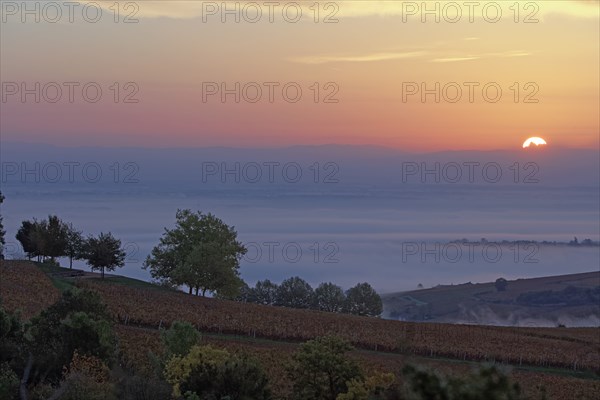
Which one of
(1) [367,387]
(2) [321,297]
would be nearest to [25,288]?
(1) [367,387]

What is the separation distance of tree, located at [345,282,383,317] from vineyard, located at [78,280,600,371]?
3626cm

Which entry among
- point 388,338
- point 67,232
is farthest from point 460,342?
point 67,232

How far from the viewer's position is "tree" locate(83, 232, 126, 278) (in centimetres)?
7762

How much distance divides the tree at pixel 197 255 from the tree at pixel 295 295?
34200mm

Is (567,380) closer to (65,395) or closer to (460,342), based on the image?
(460,342)

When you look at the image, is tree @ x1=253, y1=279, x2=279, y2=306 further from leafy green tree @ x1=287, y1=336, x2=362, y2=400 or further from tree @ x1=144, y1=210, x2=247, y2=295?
leafy green tree @ x1=287, y1=336, x2=362, y2=400

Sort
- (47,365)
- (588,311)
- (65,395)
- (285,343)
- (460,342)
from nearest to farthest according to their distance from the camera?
(65,395) < (47,365) < (285,343) < (460,342) < (588,311)

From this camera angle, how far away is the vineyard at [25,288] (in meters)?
53.8

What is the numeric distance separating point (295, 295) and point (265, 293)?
16.6 feet

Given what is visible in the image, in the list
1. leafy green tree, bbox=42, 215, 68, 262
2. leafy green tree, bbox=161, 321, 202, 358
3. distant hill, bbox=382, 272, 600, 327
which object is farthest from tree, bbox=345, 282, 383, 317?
leafy green tree, bbox=161, 321, 202, 358

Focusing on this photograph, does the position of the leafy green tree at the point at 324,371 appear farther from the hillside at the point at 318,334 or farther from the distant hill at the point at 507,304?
the distant hill at the point at 507,304

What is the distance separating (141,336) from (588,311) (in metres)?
95.7

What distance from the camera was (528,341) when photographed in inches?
2361

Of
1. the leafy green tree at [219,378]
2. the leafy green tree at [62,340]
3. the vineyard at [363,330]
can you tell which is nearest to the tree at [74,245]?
the vineyard at [363,330]
